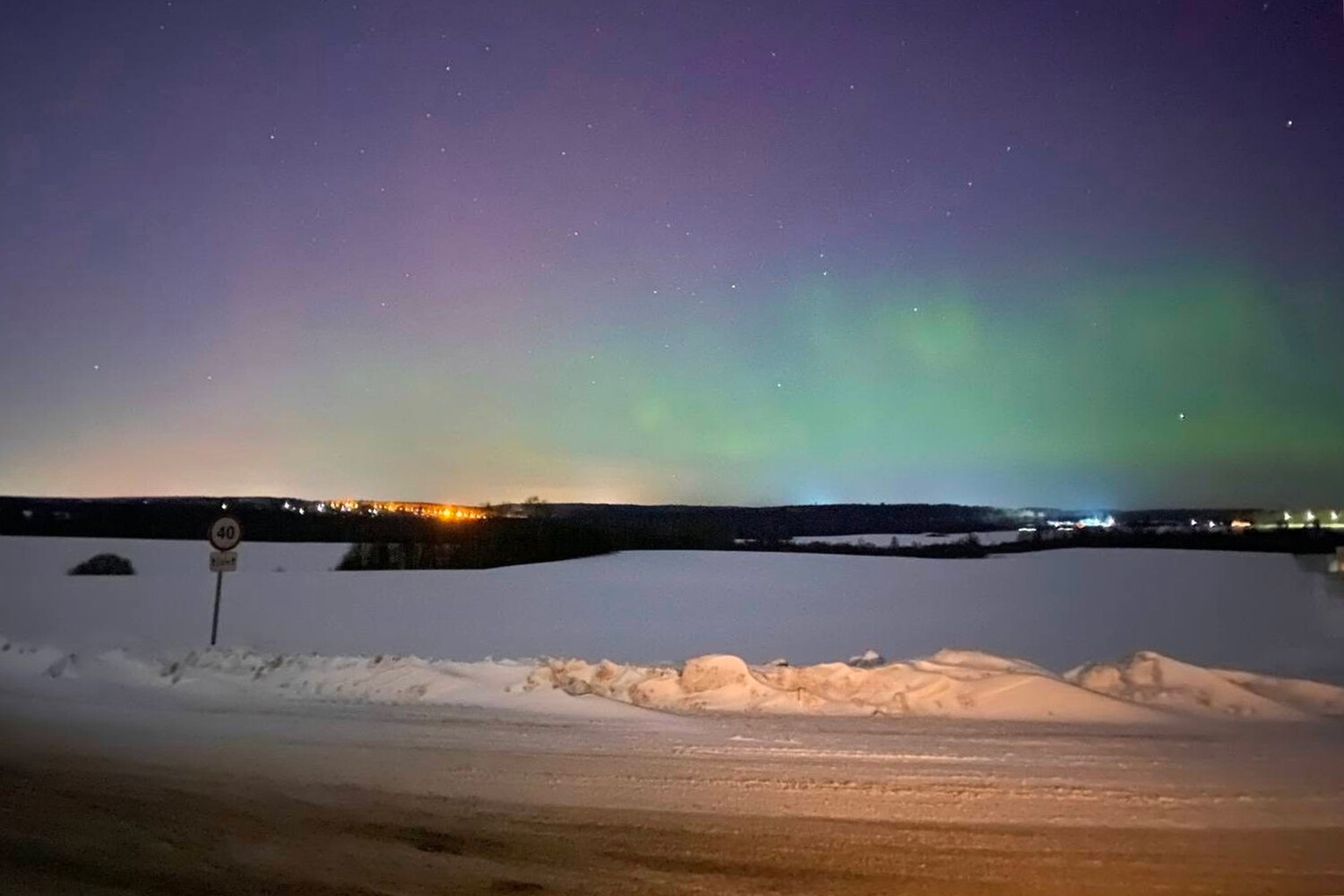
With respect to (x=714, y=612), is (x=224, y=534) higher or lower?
higher

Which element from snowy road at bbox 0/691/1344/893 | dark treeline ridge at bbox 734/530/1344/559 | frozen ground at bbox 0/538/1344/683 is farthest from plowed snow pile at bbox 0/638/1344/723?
dark treeline ridge at bbox 734/530/1344/559

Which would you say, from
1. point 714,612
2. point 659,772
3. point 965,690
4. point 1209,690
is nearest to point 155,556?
point 714,612

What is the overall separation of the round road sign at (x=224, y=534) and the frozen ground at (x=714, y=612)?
195cm

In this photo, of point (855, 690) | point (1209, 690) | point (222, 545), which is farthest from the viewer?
point (222, 545)

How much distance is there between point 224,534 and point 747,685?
9.02 m

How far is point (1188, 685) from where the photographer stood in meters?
13.5

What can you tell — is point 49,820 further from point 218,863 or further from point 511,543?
point 511,543

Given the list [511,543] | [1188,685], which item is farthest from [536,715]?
[511,543]

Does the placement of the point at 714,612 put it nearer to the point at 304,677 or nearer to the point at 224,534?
the point at 224,534

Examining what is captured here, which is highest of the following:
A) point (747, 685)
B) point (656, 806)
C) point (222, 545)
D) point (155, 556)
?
point (222, 545)

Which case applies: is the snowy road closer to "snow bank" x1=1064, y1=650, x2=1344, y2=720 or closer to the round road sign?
"snow bank" x1=1064, y1=650, x2=1344, y2=720

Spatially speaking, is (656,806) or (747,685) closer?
(656,806)

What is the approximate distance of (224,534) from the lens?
17.6 metres

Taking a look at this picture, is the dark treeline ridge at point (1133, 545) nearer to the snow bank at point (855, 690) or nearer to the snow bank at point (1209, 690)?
the snow bank at point (1209, 690)
